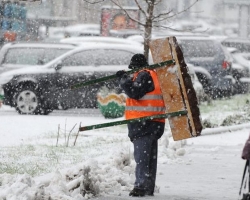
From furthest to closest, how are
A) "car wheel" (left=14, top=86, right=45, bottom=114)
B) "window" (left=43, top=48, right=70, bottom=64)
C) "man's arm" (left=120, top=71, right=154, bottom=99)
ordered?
"window" (left=43, top=48, right=70, bottom=64) < "car wheel" (left=14, top=86, right=45, bottom=114) < "man's arm" (left=120, top=71, right=154, bottom=99)

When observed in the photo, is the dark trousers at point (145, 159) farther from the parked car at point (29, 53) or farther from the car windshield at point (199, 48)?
the car windshield at point (199, 48)

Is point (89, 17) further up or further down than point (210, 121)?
further up

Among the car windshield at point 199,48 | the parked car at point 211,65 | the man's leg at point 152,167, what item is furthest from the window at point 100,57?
the man's leg at point 152,167

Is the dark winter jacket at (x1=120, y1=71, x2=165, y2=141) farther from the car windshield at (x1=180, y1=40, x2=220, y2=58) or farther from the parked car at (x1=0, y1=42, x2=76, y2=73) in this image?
the car windshield at (x1=180, y1=40, x2=220, y2=58)

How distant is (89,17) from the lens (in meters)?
59.5

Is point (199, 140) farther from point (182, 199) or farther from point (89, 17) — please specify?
point (89, 17)

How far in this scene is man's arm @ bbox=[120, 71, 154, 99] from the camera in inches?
352

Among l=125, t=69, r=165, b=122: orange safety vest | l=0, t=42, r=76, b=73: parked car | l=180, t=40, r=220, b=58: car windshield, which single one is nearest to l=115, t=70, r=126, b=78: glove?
l=125, t=69, r=165, b=122: orange safety vest

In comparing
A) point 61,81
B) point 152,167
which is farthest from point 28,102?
point 152,167

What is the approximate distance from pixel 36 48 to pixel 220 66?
18.0 ft

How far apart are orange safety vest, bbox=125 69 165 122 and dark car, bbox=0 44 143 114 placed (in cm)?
1083

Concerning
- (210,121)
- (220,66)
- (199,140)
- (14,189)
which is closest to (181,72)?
(14,189)

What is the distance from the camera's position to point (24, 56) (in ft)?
70.8

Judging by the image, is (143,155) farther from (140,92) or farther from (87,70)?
(87,70)
